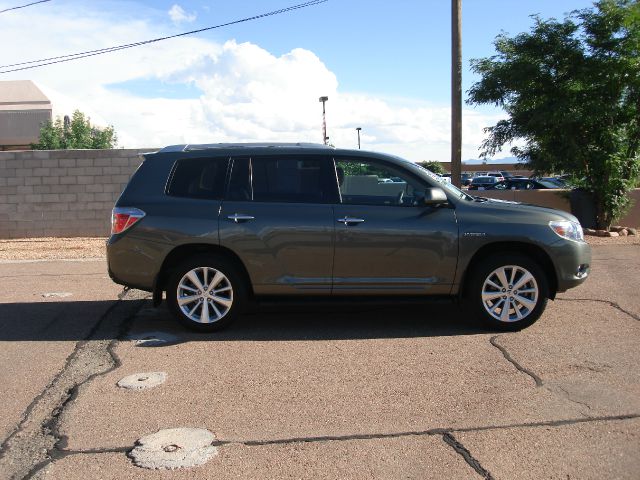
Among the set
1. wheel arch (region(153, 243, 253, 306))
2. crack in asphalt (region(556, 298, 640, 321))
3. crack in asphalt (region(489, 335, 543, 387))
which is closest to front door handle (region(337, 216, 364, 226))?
wheel arch (region(153, 243, 253, 306))

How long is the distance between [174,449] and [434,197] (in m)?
3.58

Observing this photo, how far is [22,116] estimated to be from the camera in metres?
35.3

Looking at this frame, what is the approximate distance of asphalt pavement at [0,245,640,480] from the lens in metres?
3.98

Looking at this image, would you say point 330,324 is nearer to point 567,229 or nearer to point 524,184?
point 567,229

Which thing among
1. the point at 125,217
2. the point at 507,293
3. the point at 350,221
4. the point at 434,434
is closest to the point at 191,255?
the point at 125,217

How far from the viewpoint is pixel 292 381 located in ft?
17.7

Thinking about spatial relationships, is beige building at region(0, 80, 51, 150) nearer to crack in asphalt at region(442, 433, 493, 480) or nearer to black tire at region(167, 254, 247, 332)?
black tire at region(167, 254, 247, 332)

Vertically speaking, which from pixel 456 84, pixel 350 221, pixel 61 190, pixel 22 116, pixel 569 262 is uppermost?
pixel 22 116

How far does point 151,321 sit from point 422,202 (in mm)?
3257

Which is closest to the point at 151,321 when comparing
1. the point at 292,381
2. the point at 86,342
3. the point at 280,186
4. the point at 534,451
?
the point at 86,342

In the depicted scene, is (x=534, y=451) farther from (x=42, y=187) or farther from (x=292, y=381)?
(x=42, y=187)

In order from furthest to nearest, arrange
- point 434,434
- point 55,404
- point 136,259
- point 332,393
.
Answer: point 136,259, point 332,393, point 55,404, point 434,434

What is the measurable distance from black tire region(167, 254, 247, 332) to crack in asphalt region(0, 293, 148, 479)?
0.73 meters

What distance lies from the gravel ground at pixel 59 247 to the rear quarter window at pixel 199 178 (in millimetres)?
6455
